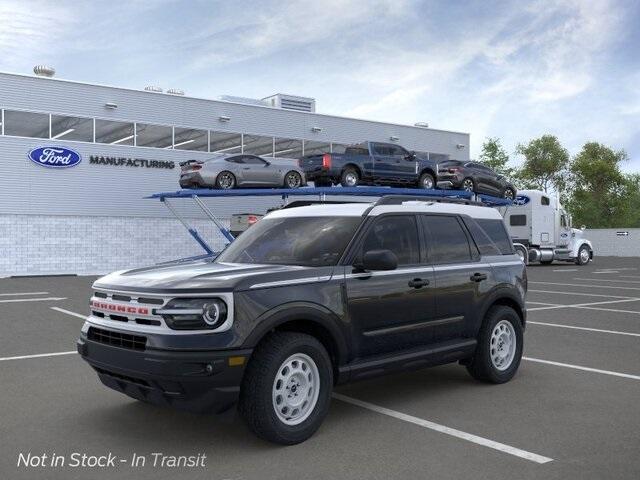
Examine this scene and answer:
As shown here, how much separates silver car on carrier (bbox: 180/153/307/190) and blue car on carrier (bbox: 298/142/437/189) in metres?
1.03

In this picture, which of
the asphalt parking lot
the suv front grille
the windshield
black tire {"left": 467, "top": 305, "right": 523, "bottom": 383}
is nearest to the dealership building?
the asphalt parking lot

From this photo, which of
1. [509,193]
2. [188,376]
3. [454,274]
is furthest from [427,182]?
[188,376]

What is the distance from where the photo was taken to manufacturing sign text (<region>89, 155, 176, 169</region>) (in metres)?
28.6

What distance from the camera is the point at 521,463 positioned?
14.4 feet

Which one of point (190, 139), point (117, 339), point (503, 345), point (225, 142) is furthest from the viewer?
point (225, 142)

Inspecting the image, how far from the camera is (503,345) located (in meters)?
6.89

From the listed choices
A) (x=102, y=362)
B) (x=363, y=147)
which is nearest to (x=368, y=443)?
(x=102, y=362)

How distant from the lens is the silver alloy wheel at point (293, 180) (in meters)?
25.6

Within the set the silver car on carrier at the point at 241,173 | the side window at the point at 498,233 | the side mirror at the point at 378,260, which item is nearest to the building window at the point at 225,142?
the silver car on carrier at the point at 241,173

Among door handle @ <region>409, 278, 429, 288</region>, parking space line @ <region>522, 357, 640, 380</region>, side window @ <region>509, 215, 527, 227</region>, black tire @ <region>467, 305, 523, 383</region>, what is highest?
side window @ <region>509, 215, 527, 227</region>

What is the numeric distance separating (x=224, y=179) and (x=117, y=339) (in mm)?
20278

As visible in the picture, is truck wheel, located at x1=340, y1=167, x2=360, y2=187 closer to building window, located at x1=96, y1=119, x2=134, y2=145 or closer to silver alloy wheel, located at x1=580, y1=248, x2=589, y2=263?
building window, located at x1=96, y1=119, x2=134, y2=145

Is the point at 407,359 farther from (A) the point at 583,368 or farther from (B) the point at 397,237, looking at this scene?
(A) the point at 583,368

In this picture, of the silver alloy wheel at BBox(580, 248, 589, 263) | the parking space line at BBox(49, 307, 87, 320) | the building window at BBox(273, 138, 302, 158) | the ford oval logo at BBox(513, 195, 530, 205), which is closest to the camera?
the parking space line at BBox(49, 307, 87, 320)
